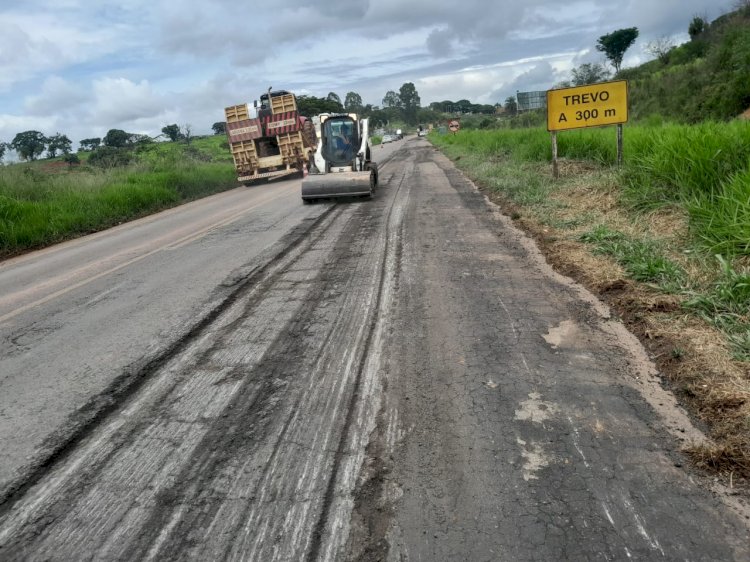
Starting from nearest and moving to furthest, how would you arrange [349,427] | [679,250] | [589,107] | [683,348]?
[349,427] → [683,348] → [679,250] → [589,107]

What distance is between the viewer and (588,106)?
10914 millimetres

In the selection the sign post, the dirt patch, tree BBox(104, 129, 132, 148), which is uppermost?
tree BBox(104, 129, 132, 148)

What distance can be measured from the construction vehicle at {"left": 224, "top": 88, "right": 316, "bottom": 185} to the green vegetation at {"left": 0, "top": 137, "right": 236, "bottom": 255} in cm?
189

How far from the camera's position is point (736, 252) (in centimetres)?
497

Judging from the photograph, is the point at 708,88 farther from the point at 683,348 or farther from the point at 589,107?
the point at 683,348

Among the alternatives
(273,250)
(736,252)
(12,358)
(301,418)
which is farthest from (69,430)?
(736,252)

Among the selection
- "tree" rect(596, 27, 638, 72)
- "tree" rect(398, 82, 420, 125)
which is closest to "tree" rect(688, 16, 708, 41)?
"tree" rect(596, 27, 638, 72)

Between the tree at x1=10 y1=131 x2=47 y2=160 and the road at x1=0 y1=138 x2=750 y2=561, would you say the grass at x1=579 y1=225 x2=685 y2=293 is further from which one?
the tree at x1=10 y1=131 x2=47 y2=160

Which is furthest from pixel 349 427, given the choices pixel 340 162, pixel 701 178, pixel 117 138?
pixel 117 138

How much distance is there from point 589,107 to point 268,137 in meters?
13.4

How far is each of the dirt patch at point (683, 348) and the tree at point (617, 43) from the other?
233 feet

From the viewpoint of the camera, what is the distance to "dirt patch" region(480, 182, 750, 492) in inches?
104

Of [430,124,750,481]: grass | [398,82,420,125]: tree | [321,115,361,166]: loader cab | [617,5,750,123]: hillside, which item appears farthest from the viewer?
[398,82,420,125]: tree

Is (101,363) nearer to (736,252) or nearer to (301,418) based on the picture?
(301,418)
